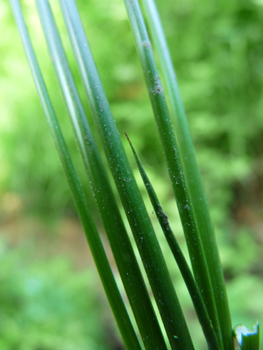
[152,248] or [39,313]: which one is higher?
[152,248]

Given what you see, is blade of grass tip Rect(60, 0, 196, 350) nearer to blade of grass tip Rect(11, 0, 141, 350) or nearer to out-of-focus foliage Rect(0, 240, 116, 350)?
blade of grass tip Rect(11, 0, 141, 350)

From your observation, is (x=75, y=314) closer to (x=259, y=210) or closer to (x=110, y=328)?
(x=110, y=328)

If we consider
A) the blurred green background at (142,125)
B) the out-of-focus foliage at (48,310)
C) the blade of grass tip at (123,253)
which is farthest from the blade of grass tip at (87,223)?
the blurred green background at (142,125)

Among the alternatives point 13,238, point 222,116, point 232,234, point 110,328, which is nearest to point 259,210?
point 232,234

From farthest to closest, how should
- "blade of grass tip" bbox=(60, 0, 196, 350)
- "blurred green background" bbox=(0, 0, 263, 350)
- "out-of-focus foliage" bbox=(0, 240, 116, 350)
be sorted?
"blurred green background" bbox=(0, 0, 263, 350), "out-of-focus foliage" bbox=(0, 240, 116, 350), "blade of grass tip" bbox=(60, 0, 196, 350)

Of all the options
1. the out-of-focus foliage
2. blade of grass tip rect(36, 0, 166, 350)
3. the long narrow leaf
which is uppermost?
blade of grass tip rect(36, 0, 166, 350)

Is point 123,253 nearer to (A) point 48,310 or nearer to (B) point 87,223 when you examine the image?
(B) point 87,223

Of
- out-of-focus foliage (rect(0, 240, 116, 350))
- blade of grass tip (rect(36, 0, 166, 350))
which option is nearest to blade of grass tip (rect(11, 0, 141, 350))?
blade of grass tip (rect(36, 0, 166, 350))
